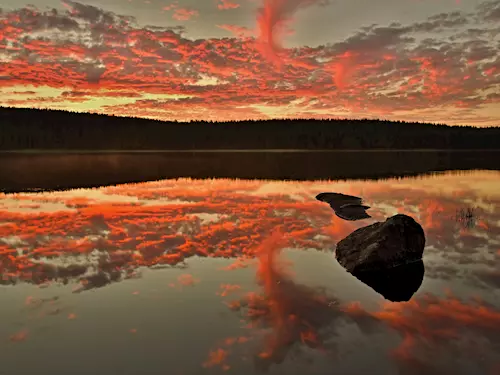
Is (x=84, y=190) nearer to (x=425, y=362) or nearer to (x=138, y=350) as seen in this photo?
(x=138, y=350)

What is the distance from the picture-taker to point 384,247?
13.0m

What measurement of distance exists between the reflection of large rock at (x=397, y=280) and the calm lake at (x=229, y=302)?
0.86 feet

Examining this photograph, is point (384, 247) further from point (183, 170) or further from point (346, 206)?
point (183, 170)

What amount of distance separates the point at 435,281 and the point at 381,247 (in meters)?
1.87

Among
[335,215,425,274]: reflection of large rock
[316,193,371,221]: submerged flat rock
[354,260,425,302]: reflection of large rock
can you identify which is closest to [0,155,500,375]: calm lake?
[354,260,425,302]: reflection of large rock

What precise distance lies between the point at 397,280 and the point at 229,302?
500 centimetres

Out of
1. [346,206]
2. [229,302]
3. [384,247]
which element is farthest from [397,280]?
[346,206]

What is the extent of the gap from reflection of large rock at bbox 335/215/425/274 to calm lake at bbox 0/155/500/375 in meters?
0.53

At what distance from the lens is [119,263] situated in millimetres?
12938

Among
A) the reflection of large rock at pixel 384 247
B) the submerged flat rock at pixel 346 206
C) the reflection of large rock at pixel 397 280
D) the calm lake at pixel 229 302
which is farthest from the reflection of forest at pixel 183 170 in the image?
the reflection of large rock at pixel 397 280

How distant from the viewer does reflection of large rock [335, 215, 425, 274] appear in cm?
1268

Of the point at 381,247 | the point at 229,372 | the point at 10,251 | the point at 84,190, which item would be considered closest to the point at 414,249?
the point at 381,247

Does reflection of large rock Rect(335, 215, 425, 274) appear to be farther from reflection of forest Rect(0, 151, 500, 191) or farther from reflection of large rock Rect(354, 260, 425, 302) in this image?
reflection of forest Rect(0, 151, 500, 191)

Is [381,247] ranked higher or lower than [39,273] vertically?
higher
